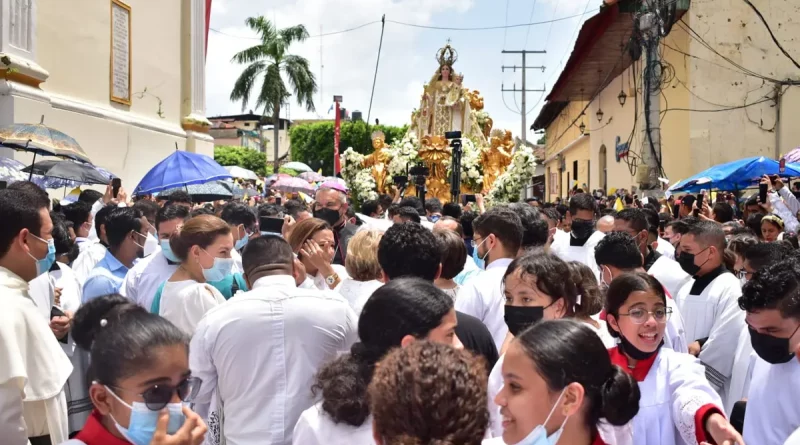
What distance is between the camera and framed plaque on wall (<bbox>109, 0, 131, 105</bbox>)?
16.5 m

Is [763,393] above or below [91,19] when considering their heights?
below

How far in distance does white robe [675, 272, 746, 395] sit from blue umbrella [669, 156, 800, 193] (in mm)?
6783

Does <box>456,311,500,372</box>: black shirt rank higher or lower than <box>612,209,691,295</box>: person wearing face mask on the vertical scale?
lower

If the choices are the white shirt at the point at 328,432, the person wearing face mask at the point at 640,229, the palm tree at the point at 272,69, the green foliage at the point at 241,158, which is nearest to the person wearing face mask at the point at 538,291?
the white shirt at the point at 328,432

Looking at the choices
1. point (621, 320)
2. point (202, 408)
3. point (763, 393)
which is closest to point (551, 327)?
point (621, 320)

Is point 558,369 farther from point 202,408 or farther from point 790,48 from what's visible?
point 790,48

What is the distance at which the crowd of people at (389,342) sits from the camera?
2.46m

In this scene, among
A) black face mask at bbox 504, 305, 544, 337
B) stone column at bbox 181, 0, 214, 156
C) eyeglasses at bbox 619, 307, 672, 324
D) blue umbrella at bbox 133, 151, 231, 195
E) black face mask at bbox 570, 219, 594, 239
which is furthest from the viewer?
stone column at bbox 181, 0, 214, 156

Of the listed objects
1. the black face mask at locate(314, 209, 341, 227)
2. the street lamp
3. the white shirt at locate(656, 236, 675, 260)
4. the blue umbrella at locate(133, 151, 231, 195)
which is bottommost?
the white shirt at locate(656, 236, 675, 260)

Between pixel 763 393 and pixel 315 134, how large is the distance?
59181 millimetres

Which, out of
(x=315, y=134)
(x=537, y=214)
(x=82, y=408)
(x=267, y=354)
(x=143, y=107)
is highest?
(x=315, y=134)

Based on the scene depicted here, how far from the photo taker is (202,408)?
3.75 metres

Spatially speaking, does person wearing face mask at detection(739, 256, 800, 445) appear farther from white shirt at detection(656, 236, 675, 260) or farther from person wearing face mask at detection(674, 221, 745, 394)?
white shirt at detection(656, 236, 675, 260)

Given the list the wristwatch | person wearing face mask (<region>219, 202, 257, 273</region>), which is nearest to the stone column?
person wearing face mask (<region>219, 202, 257, 273</region>)
